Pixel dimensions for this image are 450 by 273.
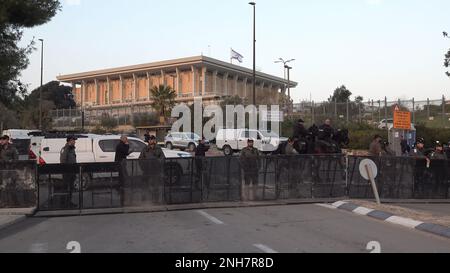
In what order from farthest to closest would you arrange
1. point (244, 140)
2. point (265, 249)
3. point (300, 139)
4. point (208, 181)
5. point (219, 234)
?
point (244, 140)
point (300, 139)
point (208, 181)
point (219, 234)
point (265, 249)

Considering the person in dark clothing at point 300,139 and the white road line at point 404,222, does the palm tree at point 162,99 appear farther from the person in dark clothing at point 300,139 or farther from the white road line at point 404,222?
the white road line at point 404,222

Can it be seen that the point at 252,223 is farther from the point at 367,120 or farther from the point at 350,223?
the point at 367,120

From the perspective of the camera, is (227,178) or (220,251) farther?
(227,178)

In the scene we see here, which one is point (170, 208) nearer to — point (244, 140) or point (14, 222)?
point (14, 222)

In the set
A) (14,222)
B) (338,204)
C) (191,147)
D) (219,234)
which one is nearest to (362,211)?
(338,204)

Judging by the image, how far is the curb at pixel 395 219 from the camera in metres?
10.4

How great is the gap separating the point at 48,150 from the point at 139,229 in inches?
412

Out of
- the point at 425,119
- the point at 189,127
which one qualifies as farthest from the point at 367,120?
the point at 189,127

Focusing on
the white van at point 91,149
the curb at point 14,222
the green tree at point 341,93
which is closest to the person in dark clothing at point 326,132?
the white van at point 91,149

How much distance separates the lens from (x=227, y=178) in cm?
1491

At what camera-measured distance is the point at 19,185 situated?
1369 cm

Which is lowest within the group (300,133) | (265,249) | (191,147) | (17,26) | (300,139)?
(265,249)

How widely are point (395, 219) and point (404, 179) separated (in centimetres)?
466
